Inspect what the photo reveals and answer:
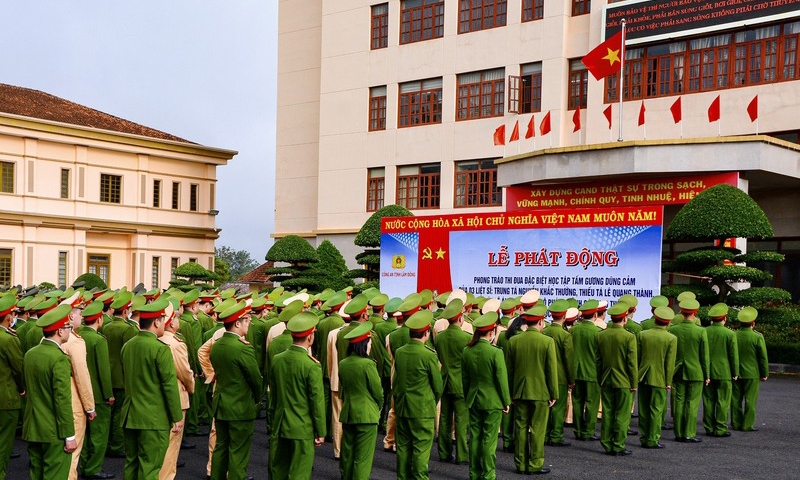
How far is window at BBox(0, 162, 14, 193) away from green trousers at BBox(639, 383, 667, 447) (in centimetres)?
3474

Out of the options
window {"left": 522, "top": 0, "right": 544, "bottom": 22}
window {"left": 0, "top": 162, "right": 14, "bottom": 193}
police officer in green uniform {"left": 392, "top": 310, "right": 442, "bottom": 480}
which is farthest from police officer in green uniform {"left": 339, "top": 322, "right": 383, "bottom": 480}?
window {"left": 0, "top": 162, "right": 14, "bottom": 193}

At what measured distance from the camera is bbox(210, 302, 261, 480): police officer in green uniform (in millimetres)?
9133

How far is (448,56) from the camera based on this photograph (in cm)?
3381

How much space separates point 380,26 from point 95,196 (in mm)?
16700

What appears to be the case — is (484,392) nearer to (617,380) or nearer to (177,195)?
(617,380)

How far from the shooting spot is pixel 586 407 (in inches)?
531

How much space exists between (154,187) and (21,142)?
725 centimetres

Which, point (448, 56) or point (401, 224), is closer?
point (401, 224)

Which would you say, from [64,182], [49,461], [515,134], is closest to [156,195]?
[64,182]

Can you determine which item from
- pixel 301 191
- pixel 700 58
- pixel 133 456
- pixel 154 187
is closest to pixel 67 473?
pixel 133 456

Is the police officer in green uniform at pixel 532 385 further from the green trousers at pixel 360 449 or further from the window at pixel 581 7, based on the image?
the window at pixel 581 7

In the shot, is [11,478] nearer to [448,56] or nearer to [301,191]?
[448,56]

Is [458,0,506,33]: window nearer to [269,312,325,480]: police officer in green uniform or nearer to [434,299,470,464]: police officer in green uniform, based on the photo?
[434,299,470,464]: police officer in green uniform

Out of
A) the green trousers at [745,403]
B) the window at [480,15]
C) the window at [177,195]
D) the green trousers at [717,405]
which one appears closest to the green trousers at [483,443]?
the green trousers at [717,405]
